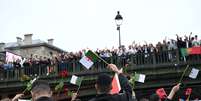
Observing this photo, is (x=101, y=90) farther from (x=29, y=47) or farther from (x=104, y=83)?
(x=29, y=47)

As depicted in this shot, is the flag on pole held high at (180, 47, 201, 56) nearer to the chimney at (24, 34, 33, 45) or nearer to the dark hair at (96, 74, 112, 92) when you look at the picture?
the dark hair at (96, 74, 112, 92)

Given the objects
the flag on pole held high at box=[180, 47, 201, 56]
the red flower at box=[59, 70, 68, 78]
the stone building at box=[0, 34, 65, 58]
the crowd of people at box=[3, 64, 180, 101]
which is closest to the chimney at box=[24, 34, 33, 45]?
the stone building at box=[0, 34, 65, 58]

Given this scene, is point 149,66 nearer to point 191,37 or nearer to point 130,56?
point 130,56

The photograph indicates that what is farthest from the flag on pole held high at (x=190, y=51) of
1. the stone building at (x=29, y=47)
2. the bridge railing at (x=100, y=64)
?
the stone building at (x=29, y=47)

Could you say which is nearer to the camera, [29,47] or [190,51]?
[190,51]

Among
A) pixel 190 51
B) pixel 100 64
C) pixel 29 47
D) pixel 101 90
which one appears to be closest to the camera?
pixel 101 90

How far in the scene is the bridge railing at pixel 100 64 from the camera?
2656cm

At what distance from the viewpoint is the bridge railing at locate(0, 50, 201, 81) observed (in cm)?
2656

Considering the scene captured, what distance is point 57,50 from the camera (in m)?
77.3

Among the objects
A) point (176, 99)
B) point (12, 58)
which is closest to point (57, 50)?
point (12, 58)

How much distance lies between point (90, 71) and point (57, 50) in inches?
1940

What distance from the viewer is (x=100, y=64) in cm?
2823

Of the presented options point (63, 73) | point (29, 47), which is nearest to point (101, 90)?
point (63, 73)

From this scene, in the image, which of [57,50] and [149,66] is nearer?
[149,66]
